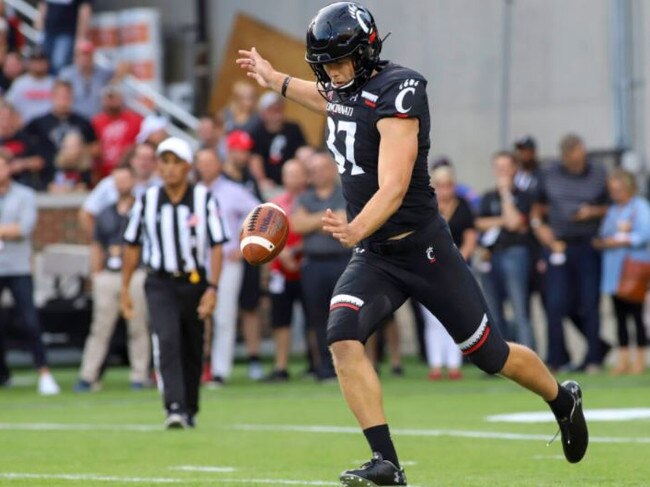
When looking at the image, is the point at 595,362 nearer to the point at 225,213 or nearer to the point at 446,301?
the point at 225,213

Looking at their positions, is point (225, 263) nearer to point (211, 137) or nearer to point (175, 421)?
point (211, 137)

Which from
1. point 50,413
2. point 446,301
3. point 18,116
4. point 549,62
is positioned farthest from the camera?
point 549,62

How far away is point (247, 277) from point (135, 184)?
163cm

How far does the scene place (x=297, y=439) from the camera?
11.0 m

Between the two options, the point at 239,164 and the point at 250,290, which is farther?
the point at 250,290

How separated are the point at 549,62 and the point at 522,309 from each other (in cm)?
513

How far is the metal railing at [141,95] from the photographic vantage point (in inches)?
890

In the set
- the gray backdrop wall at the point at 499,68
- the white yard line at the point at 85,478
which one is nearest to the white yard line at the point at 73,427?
the white yard line at the point at 85,478

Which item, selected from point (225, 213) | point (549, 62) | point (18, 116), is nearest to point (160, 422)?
point (225, 213)

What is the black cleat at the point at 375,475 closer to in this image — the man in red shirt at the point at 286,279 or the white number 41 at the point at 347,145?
the white number 41 at the point at 347,145

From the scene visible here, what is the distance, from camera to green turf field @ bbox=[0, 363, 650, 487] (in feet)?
28.2

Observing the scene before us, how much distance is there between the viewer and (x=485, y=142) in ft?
71.8

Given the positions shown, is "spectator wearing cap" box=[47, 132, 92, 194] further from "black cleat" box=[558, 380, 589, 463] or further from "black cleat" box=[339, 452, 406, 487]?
"black cleat" box=[339, 452, 406, 487]

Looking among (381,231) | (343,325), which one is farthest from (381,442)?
(381,231)
